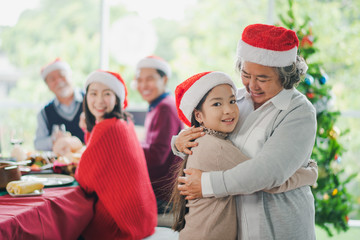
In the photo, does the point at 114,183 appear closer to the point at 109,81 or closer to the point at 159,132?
the point at 109,81

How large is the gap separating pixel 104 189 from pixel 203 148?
98 centimetres

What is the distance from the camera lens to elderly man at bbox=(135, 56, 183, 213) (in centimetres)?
320

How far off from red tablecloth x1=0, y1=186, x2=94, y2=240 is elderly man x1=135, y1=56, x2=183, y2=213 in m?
1.00

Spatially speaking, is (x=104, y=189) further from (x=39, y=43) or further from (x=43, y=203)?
(x=39, y=43)

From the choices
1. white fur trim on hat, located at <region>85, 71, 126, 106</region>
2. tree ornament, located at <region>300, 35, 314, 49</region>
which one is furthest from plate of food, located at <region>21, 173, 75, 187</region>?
tree ornament, located at <region>300, 35, 314, 49</region>

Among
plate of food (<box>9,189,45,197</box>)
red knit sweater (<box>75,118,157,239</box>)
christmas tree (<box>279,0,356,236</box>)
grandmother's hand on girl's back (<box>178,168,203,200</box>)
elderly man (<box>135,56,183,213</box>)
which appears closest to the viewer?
grandmother's hand on girl's back (<box>178,168,203,200</box>)

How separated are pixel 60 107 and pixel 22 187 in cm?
201

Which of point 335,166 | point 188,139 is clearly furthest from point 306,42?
point 188,139

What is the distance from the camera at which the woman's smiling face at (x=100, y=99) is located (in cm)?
245

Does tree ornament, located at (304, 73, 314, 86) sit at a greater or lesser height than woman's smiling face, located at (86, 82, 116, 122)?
greater

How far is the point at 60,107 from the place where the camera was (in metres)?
3.76

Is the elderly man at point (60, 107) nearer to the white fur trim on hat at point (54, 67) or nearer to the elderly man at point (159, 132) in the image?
the white fur trim on hat at point (54, 67)

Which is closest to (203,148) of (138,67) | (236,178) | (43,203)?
(236,178)

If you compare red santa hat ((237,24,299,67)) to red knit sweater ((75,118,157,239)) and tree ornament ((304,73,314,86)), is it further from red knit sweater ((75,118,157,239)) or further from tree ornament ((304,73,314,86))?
tree ornament ((304,73,314,86))
